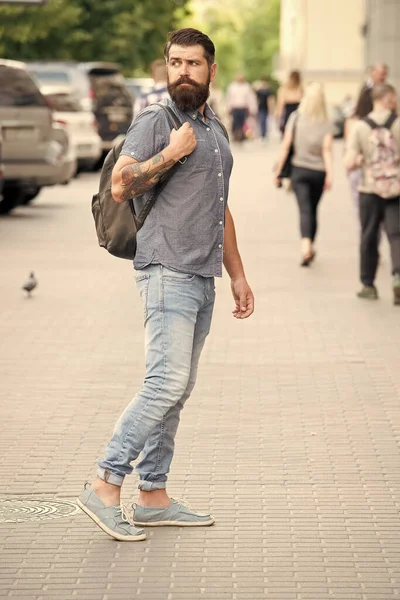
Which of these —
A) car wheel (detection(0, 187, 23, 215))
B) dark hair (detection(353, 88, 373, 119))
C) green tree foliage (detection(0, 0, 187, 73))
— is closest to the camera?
dark hair (detection(353, 88, 373, 119))

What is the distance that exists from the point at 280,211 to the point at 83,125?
6135 mm

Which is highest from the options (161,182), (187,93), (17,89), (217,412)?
(187,93)

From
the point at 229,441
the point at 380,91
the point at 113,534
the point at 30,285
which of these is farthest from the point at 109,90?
the point at 113,534

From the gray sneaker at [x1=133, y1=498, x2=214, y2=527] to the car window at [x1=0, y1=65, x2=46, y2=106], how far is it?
15.9 metres

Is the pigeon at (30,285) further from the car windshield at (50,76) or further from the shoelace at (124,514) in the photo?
the car windshield at (50,76)

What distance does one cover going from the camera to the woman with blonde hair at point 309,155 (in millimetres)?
15281

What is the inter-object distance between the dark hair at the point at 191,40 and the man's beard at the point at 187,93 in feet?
0.35

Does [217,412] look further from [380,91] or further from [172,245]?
[380,91]

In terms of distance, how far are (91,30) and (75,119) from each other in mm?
18781

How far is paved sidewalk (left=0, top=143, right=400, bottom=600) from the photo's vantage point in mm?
5422

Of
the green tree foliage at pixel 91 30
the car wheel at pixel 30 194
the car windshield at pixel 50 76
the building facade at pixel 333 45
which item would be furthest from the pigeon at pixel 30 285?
the building facade at pixel 333 45

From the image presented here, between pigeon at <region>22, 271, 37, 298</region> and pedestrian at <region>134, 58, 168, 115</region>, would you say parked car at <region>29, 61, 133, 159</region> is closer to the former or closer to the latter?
pedestrian at <region>134, 58, 168, 115</region>

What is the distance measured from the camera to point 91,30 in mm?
45406

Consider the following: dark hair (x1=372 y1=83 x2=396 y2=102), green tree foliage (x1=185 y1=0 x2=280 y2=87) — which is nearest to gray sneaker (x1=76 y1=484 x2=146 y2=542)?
dark hair (x1=372 y1=83 x2=396 y2=102)
